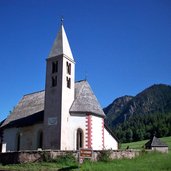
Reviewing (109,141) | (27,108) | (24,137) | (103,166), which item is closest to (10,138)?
(24,137)

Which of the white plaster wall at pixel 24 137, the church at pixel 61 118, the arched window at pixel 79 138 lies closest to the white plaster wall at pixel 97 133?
the church at pixel 61 118

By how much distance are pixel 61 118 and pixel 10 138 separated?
10565mm

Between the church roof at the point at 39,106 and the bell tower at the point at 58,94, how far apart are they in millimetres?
1217

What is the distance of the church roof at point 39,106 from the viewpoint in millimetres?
38441

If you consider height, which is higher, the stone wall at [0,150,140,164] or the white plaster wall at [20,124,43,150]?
the white plaster wall at [20,124,43,150]

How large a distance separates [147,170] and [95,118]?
17.0 metres

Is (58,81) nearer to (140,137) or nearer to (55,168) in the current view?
(55,168)

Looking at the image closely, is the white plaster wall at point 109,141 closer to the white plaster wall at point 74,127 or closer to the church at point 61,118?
the church at point 61,118

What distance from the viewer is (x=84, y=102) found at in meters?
38.9

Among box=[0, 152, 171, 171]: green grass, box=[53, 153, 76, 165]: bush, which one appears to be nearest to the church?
box=[53, 153, 76, 165]: bush

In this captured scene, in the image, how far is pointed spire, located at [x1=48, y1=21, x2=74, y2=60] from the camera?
1587 inches

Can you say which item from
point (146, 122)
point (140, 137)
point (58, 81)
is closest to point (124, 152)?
point (58, 81)

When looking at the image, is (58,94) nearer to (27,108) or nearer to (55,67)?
(55,67)

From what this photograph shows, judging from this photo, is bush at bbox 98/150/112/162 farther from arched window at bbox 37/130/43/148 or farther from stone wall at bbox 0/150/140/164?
arched window at bbox 37/130/43/148
